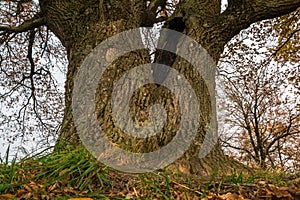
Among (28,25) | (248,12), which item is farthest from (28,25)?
(248,12)

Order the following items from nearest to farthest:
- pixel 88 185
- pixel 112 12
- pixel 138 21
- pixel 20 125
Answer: pixel 88 185 → pixel 112 12 → pixel 138 21 → pixel 20 125

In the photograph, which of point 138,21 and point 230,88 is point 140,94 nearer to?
point 138,21

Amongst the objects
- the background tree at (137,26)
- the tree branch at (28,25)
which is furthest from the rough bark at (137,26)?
the tree branch at (28,25)

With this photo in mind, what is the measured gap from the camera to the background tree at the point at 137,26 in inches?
120

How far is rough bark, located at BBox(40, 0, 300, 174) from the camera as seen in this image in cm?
301

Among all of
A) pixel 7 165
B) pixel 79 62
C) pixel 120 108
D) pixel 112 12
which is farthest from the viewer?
pixel 112 12

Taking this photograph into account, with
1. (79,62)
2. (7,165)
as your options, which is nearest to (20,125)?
(79,62)

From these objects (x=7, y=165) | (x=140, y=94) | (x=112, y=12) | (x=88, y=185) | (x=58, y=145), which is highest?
(x=112, y=12)

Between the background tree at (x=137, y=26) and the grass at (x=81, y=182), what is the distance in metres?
0.58

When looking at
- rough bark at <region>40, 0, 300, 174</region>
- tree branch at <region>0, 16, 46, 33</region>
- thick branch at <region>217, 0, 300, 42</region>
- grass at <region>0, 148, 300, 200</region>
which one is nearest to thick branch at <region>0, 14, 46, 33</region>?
tree branch at <region>0, 16, 46, 33</region>

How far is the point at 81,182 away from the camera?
6.30 ft

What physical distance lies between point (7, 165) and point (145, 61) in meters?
2.05

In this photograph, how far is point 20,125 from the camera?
8.15 m

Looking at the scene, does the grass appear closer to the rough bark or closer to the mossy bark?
the mossy bark
